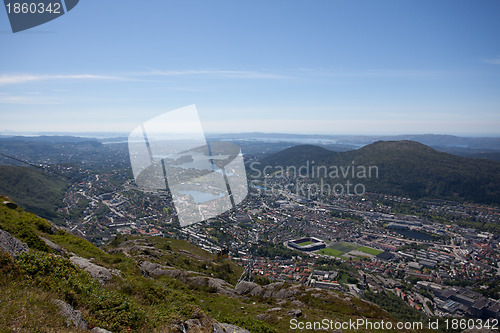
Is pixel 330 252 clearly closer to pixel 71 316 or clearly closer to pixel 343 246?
pixel 343 246

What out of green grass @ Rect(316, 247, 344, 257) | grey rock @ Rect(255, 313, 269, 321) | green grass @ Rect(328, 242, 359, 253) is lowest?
green grass @ Rect(328, 242, 359, 253)

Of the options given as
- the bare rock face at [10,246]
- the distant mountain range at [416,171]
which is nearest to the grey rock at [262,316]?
the bare rock face at [10,246]

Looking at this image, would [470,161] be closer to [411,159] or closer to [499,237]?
[411,159]

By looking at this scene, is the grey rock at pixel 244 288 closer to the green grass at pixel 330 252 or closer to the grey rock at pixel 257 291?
the grey rock at pixel 257 291

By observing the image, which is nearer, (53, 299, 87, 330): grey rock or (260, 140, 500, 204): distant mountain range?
(53, 299, 87, 330): grey rock

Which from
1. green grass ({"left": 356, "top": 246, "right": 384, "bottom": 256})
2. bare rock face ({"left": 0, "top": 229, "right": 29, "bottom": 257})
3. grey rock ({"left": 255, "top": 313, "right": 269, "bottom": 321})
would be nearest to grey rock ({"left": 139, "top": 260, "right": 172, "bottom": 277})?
grey rock ({"left": 255, "top": 313, "right": 269, "bottom": 321})

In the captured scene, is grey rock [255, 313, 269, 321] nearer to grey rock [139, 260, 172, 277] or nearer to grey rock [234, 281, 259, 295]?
grey rock [234, 281, 259, 295]
